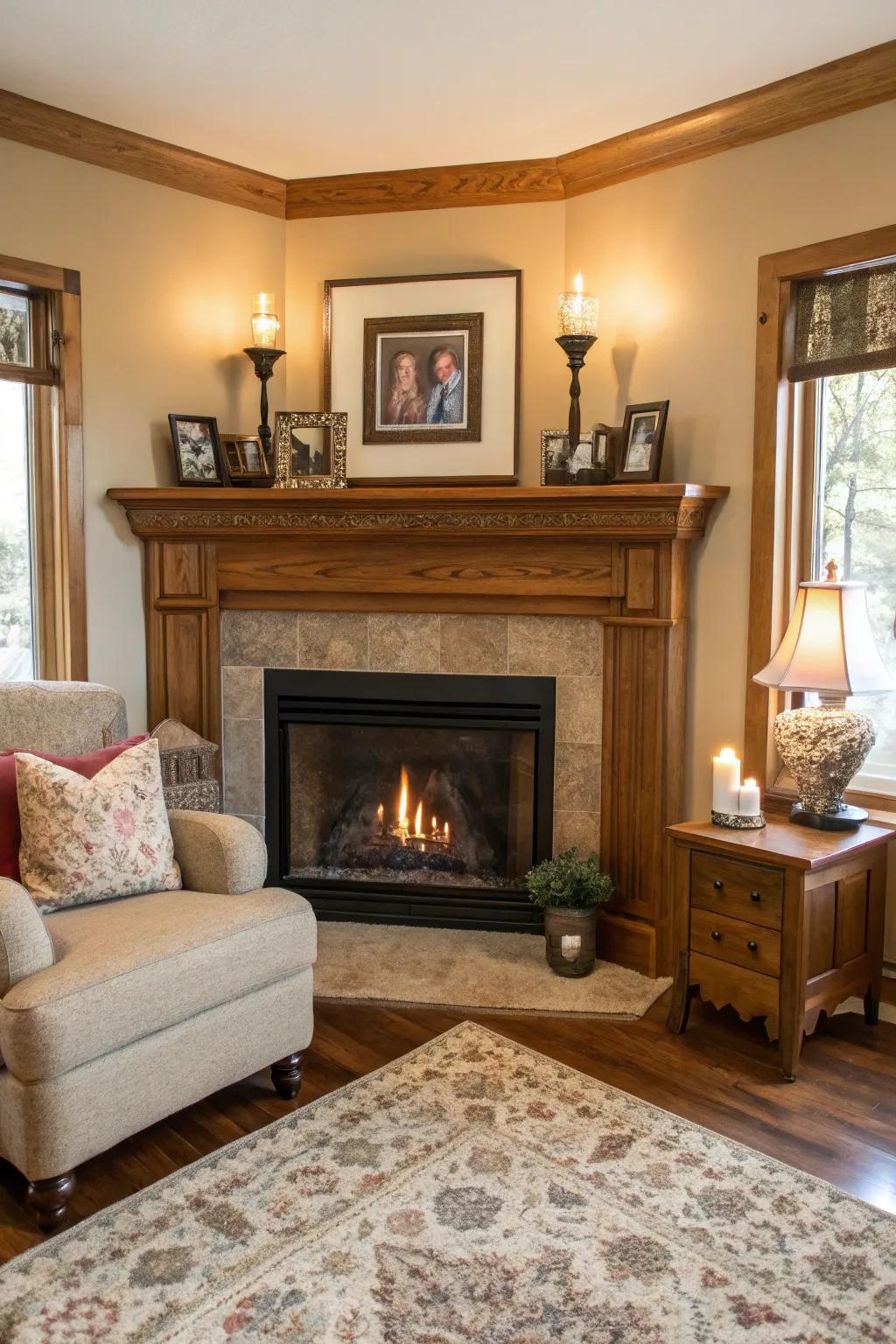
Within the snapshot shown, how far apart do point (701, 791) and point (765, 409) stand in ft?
4.06

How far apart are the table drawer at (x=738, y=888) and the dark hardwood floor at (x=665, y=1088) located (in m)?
0.39

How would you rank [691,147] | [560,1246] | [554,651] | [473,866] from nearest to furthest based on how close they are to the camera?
[560,1246] < [691,147] < [554,651] < [473,866]

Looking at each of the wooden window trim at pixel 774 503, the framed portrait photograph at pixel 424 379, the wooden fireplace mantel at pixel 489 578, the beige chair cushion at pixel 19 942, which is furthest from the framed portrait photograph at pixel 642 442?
the beige chair cushion at pixel 19 942

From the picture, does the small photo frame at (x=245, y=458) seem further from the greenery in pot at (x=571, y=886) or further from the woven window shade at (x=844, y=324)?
the woven window shade at (x=844, y=324)

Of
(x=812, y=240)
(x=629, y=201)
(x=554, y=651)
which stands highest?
(x=629, y=201)

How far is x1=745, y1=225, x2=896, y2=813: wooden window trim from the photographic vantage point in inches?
129

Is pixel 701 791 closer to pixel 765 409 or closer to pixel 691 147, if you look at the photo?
pixel 765 409

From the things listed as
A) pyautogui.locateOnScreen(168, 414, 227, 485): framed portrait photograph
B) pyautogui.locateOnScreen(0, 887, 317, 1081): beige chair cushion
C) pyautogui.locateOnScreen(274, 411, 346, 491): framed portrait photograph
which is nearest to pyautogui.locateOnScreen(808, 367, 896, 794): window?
pyautogui.locateOnScreen(274, 411, 346, 491): framed portrait photograph

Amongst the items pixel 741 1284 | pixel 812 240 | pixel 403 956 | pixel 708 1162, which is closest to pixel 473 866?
pixel 403 956

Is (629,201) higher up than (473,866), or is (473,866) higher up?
(629,201)

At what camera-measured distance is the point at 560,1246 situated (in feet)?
6.88

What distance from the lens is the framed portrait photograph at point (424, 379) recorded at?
387 centimetres

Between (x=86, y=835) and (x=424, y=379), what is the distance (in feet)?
6.90

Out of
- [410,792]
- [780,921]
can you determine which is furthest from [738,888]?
[410,792]
